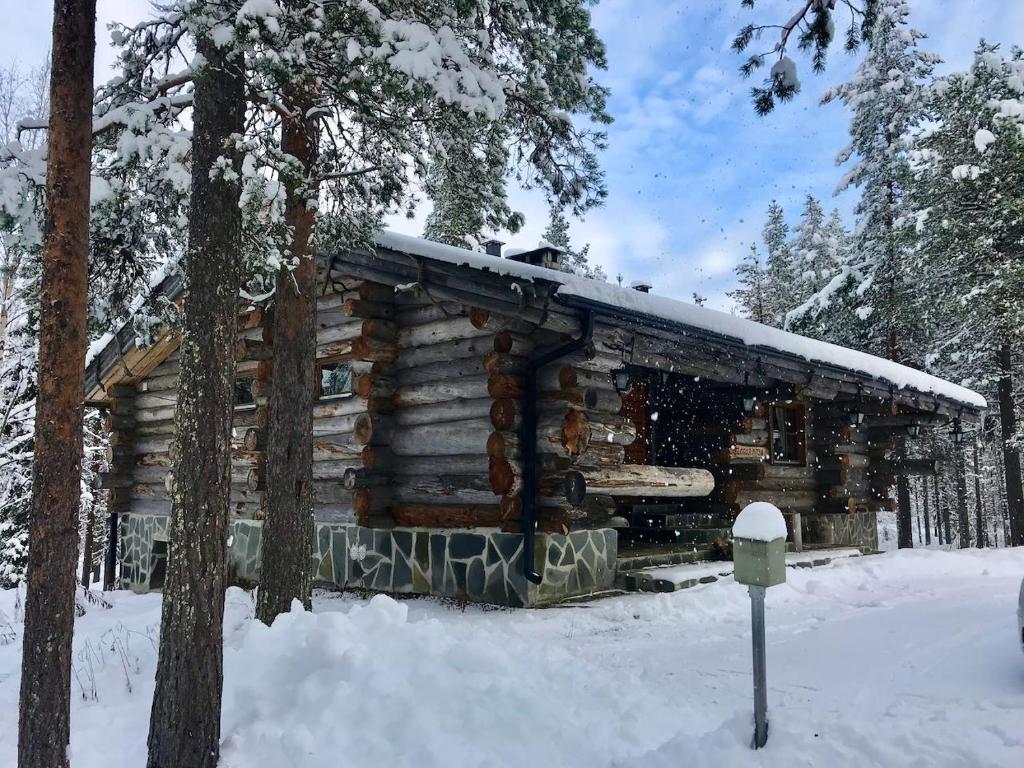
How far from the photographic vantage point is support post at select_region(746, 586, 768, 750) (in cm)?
421

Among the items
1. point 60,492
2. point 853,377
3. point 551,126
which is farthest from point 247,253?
point 853,377

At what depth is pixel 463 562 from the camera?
364 inches

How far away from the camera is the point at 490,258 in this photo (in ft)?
28.1

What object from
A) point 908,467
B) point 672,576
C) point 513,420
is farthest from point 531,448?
point 908,467

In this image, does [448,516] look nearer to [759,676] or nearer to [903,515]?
[759,676]

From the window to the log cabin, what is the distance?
46 centimetres

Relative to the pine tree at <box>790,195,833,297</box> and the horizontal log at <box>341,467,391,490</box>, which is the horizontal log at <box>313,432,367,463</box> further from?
the pine tree at <box>790,195,833,297</box>

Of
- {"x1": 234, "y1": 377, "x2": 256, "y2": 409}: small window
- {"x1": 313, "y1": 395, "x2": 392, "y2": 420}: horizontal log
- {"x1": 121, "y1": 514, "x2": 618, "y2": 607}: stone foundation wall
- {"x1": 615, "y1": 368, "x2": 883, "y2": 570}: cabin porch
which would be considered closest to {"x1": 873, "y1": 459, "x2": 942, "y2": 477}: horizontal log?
{"x1": 615, "y1": 368, "x2": 883, "y2": 570}: cabin porch

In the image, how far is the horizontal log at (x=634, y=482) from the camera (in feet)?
28.4

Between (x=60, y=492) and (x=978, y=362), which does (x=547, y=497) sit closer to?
(x=60, y=492)

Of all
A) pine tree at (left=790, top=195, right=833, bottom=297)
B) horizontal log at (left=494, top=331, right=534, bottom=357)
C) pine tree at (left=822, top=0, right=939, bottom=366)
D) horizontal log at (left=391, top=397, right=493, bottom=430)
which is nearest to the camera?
horizontal log at (left=494, top=331, right=534, bottom=357)

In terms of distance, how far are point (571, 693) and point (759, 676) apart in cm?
143

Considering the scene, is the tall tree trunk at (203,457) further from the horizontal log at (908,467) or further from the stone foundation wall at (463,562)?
the horizontal log at (908,467)

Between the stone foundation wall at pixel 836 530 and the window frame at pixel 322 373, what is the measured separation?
9.68m
